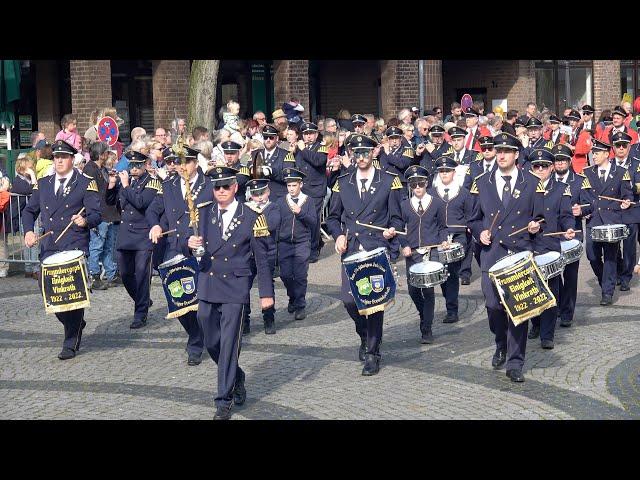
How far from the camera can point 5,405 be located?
10500 millimetres

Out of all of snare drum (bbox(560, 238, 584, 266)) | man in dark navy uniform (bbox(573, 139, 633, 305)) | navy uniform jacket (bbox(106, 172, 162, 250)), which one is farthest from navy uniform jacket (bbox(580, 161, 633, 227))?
navy uniform jacket (bbox(106, 172, 162, 250))

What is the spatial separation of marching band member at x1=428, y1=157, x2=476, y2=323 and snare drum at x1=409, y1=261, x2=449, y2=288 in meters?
1.49

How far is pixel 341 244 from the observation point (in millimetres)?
11695

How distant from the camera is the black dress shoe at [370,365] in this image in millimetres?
11398

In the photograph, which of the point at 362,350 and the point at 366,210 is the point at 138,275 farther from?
the point at 366,210

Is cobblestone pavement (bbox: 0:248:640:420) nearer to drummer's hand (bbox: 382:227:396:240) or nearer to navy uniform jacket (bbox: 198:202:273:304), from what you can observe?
navy uniform jacket (bbox: 198:202:273:304)

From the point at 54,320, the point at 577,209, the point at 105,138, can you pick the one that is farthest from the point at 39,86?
the point at 577,209

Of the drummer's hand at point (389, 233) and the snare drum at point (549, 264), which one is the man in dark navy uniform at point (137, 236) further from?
the snare drum at point (549, 264)

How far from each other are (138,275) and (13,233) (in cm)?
481

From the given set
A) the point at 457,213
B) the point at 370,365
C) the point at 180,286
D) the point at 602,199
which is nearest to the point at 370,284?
the point at 370,365

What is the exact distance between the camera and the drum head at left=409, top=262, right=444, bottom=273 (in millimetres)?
12211

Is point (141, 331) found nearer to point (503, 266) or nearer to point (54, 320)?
point (54, 320)

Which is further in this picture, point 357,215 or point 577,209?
point 577,209

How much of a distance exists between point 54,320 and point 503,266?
6.11 m
